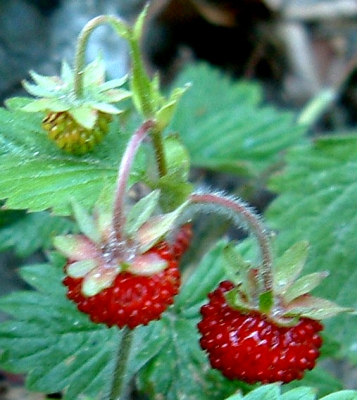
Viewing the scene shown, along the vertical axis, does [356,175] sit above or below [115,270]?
below

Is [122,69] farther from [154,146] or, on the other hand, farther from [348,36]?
[348,36]

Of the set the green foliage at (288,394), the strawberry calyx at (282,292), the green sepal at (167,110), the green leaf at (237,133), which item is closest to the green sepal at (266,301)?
the strawberry calyx at (282,292)

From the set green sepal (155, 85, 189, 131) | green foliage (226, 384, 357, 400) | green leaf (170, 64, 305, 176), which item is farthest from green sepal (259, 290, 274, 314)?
green leaf (170, 64, 305, 176)

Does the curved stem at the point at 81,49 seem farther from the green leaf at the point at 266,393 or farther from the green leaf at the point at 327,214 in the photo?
the green leaf at the point at 327,214

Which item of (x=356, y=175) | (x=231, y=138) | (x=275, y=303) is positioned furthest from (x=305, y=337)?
(x=231, y=138)

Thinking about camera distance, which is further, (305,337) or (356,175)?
(356,175)

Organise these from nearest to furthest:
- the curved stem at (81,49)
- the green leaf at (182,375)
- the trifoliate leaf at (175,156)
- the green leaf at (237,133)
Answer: the curved stem at (81,49)
the trifoliate leaf at (175,156)
the green leaf at (182,375)
the green leaf at (237,133)

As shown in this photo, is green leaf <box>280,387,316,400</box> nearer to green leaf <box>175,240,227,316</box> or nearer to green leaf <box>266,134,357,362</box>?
green leaf <box>175,240,227,316</box>

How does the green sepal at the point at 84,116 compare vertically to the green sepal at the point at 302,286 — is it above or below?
above
